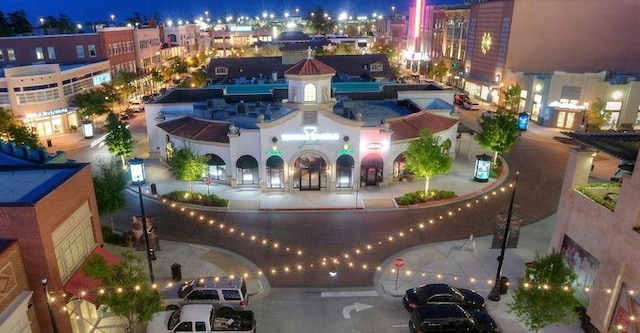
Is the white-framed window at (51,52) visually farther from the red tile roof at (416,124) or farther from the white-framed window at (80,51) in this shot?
the red tile roof at (416,124)

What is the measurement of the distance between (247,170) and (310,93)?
7.86 m

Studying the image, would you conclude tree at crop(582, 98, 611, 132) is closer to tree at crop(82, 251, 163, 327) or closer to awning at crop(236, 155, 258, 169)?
awning at crop(236, 155, 258, 169)

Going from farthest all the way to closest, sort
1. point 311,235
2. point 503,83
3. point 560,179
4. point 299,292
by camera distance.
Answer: point 503,83 → point 560,179 → point 311,235 → point 299,292

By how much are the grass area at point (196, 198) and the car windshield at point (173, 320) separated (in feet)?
41.1

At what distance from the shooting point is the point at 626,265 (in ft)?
55.6

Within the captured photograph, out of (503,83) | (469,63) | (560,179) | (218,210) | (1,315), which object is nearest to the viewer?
(1,315)

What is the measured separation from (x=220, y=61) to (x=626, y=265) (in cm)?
6014

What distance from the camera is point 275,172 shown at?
33500 millimetres

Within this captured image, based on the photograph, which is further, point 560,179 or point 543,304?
point 560,179

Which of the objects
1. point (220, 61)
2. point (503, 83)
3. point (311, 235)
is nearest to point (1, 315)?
point (311, 235)

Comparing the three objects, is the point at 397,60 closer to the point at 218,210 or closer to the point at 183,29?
the point at 183,29

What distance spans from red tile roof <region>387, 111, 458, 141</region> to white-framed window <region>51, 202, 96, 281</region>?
22.4 meters

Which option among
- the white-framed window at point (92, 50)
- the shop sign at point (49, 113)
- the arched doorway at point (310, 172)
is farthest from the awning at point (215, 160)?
the white-framed window at point (92, 50)

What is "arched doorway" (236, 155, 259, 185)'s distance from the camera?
3328cm
